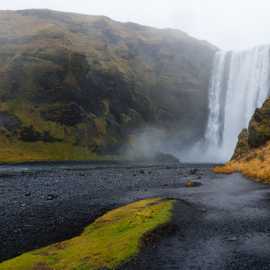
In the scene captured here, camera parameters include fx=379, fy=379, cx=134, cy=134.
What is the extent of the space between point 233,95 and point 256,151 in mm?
100559

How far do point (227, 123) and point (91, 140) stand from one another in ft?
202

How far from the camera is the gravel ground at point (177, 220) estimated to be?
2305 centimetres

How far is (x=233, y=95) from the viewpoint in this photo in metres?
171

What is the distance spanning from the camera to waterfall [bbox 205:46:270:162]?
6171 inches

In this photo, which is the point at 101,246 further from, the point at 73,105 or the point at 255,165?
the point at 73,105

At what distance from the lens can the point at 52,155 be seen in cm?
14975

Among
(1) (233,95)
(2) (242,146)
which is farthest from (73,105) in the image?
(2) (242,146)

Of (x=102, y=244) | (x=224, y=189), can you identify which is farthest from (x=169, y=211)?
(x=224, y=189)

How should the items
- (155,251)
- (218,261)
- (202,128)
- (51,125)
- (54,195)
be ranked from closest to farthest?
(218,261) < (155,251) < (54,195) < (51,125) < (202,128)

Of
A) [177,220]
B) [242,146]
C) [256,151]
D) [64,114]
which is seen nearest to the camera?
[177,220]

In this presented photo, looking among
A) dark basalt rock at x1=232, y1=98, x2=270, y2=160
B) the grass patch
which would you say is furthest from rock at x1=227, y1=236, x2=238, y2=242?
dark basalt rock at x1=232, y1=98, x2=270, y2=160

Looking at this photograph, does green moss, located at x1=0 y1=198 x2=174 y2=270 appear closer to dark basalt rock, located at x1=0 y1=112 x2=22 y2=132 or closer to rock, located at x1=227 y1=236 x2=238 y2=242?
rock, located at x1=227 y1=236 x2=238 y2=242

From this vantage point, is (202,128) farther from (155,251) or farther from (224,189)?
(155,251)

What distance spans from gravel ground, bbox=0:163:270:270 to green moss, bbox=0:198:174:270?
115cm
